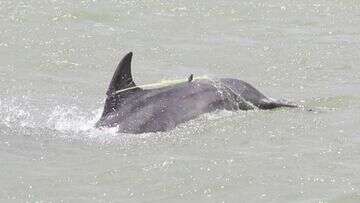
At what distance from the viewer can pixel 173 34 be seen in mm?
16078

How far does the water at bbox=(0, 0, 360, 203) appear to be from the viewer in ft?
26.9

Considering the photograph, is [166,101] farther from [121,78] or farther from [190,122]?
[121,78]

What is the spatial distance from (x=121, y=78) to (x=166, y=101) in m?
0.59

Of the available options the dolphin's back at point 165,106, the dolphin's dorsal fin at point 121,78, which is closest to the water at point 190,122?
the dolphin's back at point 165,106

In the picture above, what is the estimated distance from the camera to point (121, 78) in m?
9.95

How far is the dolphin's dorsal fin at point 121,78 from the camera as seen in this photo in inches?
388

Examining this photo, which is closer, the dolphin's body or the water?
the water

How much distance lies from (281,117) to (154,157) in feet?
6.85

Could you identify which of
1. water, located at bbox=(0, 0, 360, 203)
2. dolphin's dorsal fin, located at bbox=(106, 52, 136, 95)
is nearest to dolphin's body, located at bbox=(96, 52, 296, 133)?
dolphin's dorsal fin, located at bbox=(106, 52, 136, 95)

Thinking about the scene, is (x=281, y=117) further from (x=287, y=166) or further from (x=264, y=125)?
(x=287, y=166)

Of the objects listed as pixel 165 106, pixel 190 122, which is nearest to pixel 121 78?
pixel 165 106

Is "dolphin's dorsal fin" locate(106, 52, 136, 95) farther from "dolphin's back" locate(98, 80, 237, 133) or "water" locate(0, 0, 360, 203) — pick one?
"water" locate(0, 0, 360, 203)

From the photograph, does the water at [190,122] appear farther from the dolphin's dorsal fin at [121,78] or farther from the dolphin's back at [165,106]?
the dolphin's dorsal fin at [121,78]

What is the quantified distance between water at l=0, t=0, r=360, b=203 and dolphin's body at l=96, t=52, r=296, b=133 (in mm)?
166
